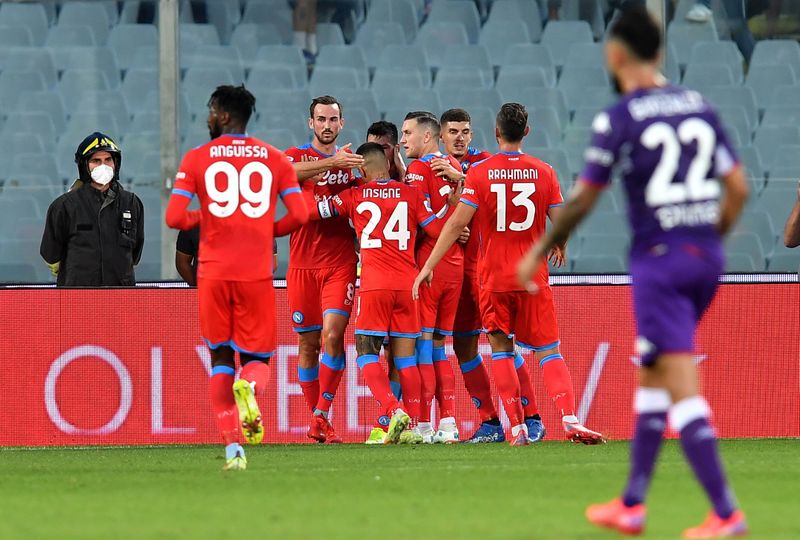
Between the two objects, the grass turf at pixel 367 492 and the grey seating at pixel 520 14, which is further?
the grey seating at pixel 520 14

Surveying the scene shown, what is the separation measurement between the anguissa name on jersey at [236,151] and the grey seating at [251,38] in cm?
817

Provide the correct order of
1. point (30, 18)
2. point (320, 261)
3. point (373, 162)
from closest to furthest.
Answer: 1. point (373, 162)
2. point (320, 261)
3. point (30, 18)

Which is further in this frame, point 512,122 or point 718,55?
point 718,55

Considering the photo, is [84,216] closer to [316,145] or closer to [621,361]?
[316,145]

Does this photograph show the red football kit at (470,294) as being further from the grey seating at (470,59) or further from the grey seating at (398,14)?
the grey seating at (398,14)

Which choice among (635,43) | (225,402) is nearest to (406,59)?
(225,402)

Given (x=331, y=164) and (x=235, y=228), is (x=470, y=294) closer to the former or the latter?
(x=331, y=164)

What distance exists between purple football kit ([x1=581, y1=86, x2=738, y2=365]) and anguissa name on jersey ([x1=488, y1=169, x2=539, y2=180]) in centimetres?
461

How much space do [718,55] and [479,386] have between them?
6522 mm

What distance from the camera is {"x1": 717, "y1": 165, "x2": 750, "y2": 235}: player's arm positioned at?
5184 millimetres

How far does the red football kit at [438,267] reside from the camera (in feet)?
34.9

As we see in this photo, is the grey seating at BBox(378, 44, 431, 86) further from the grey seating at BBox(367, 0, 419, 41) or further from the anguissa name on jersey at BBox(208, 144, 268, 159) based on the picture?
the anguissa name on jersey at BBox(208, 144, 268, 159)

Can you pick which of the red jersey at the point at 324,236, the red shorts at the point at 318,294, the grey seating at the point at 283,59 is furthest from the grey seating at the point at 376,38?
the red shorts at the point at 318,294

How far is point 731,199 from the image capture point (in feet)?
17.0
